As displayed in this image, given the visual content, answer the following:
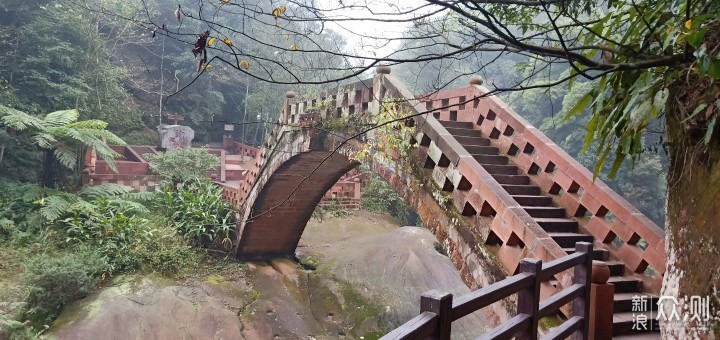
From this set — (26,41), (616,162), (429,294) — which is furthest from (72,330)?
(26,41)

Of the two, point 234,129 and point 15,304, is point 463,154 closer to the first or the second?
point 15,304

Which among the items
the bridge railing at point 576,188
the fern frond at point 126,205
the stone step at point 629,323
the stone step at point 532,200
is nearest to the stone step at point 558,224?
the bridge railing at point 576,188

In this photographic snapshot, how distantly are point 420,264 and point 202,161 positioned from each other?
6817 millimetres

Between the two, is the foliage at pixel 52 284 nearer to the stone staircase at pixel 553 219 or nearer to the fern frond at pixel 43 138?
the fern frond at pixel 43 138

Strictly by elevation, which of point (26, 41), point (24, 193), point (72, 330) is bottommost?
point (72, 330)

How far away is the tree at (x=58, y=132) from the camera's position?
9344 mm

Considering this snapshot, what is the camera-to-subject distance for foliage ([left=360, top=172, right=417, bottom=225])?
1630 cm

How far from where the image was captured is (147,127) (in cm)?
2014

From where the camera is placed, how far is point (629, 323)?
140 inches

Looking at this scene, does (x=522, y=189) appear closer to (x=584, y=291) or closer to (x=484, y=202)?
(x=484, y=202)

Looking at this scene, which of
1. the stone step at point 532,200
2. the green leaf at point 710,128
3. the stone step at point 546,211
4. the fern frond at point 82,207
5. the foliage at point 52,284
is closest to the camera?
the green leaf at point 710,128

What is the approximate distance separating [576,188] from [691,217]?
104 inches

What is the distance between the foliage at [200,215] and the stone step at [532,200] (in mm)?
7409

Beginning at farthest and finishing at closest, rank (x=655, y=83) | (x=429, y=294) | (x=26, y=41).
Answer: (x=26, y=41) → (x=655, y=83) → (x=429, y=294)
